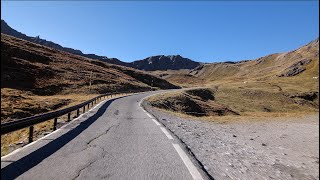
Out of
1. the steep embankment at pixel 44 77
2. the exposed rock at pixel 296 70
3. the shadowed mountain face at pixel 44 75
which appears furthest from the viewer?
the exposed rock at pixel 296 70

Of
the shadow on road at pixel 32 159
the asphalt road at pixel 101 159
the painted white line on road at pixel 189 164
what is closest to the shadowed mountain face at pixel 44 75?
the shadow on road at pixel 32 159

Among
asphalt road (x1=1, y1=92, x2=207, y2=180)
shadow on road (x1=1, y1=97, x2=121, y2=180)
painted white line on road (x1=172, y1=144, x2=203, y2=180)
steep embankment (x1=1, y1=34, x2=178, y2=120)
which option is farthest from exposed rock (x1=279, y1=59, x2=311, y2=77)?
shadow on road (x1=1, y1=97, x2=121, y2=180)

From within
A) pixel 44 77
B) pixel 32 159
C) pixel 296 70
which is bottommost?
pixel 32 159

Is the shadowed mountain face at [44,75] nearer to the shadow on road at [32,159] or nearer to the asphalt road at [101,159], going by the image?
the shadow on road at [32,159]

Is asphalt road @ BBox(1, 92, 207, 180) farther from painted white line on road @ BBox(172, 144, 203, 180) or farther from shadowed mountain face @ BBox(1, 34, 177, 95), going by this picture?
shadowed mountain face @ BBox(1, 34, 177, 95)

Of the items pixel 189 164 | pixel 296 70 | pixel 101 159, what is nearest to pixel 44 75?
pixel 101 159

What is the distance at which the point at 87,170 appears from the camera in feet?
25.8

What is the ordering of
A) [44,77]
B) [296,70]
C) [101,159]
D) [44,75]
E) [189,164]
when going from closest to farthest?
[189,164]
[101,159]
[44,77]
[44,75]
[296,70]

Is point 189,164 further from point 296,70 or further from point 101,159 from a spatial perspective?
point 296,70

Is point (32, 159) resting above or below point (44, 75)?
below

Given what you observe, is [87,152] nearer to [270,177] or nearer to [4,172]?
[4,172]

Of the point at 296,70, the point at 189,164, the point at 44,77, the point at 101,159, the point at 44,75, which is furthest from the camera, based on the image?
the point at 296,70

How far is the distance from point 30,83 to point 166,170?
70.2 meters

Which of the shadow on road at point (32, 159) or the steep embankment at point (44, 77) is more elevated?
the steep embankment at point (44, 77)
